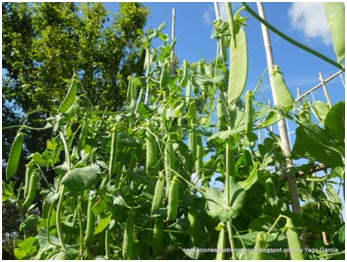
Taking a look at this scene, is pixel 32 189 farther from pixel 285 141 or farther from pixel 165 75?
pixel 285 141

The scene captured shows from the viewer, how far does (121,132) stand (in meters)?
1.29

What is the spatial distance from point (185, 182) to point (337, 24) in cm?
78

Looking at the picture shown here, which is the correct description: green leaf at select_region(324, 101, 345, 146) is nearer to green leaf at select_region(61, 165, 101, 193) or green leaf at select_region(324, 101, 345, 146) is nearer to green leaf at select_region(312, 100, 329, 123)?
green leaf at select_region(312, 100, 329, 123)

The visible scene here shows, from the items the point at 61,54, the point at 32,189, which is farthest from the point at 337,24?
the point at 61,54

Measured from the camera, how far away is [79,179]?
104 centimetres

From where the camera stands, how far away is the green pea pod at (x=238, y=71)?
2.51 feet

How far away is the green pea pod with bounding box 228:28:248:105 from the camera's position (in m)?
0.76

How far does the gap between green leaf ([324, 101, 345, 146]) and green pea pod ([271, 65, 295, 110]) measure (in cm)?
8

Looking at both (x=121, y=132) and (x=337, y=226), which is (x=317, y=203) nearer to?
(x=337, y=226)

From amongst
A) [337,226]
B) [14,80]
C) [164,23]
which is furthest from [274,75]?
[14,80]

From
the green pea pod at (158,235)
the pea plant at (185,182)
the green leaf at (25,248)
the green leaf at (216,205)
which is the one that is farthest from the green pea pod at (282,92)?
the green leaf at (25,248)

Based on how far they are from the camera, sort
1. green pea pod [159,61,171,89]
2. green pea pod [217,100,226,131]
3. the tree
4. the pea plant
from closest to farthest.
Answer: the pea plant
green pea pod [217,100,226,131]
green pea pod [159,61,171,89]
the tree

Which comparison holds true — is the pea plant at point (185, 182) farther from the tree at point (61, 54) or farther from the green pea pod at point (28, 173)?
the tree at point (61, 54)

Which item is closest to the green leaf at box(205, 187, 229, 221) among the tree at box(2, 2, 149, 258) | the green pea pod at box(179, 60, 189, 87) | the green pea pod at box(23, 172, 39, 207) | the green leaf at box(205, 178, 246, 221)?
the green leaf at box(205, 178, 246, 221)
